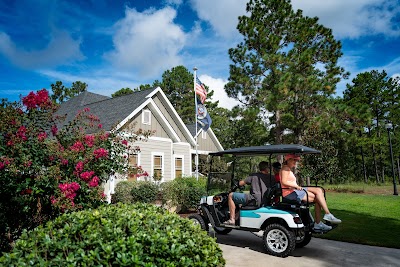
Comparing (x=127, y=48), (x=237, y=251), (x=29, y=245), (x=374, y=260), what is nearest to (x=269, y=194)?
(x=237, y=251)

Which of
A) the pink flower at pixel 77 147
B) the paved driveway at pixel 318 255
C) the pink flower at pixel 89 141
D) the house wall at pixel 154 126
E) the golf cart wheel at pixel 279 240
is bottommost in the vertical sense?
the paved driveway at pixel 318 255

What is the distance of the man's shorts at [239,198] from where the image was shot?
6.93 meters

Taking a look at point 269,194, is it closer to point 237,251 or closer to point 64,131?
point 237,251

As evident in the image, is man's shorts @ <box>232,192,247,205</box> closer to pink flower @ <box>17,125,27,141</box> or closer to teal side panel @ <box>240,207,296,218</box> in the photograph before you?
teal side panel @ <box>240,207,296,218</box>

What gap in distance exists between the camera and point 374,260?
574 cm

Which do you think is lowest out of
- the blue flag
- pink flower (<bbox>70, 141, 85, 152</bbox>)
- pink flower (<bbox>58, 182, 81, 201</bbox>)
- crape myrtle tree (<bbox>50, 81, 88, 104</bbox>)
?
pink flower (<bbox>58, 182, 81, 201</bbox>)

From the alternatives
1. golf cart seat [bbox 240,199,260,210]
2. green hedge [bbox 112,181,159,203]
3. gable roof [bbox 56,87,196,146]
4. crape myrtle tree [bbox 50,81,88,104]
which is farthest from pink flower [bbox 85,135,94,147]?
crape myrtle tree [bbox 50,81,88,104]

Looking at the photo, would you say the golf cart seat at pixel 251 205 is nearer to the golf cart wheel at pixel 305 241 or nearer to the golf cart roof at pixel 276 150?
the golf cart roof at pixel 276 150

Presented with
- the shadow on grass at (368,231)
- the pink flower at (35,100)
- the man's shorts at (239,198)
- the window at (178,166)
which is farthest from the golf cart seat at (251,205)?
the window at (178,166)

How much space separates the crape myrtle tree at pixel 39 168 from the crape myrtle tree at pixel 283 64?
1723 centimetres

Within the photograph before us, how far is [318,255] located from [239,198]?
1.90m

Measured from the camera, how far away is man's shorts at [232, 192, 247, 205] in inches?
273

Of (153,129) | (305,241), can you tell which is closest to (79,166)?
(305,241)

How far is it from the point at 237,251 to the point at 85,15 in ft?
24.7
